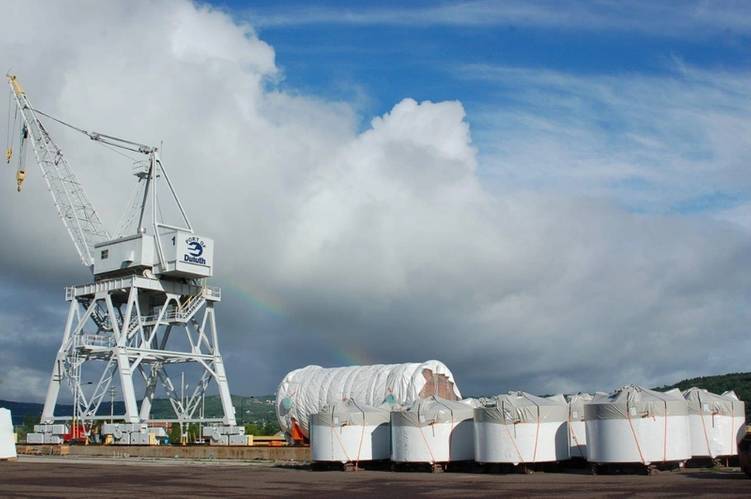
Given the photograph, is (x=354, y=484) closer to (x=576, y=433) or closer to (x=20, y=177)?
(x=576, y=433)

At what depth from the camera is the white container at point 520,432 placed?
3294 centimetres

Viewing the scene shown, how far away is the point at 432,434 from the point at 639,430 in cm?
874

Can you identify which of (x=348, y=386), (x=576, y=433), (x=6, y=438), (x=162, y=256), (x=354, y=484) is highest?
(x=162, y=256)

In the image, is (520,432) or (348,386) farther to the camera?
(348,386)

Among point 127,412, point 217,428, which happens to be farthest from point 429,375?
point 127,412

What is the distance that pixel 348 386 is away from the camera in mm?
54812

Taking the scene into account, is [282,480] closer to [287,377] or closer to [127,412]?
[287,377]

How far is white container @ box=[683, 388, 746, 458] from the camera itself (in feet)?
112

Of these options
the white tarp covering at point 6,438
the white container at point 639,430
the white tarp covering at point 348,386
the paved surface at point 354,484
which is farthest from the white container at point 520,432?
the white tarp covering at point 6,438

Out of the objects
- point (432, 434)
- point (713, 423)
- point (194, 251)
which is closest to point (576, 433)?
point (713, 423)

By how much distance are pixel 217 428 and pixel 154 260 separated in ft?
47.9

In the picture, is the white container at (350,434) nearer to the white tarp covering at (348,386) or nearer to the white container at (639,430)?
the white container at (639,430)

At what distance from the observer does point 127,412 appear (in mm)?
63250

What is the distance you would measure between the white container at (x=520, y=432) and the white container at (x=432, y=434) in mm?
1586
